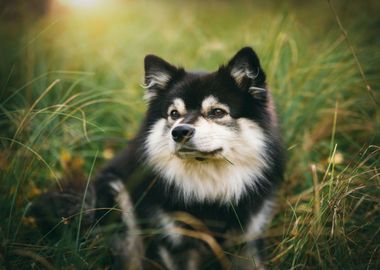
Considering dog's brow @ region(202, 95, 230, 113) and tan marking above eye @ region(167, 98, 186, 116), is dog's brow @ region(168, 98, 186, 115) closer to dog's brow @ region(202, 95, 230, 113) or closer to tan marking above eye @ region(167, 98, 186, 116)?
tan marking above eye @ region(167, 98, 186, 116)

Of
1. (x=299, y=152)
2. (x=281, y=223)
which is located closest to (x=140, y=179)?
(x=281, y=223)

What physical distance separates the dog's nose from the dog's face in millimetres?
124

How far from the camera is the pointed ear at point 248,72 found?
9.86 ft

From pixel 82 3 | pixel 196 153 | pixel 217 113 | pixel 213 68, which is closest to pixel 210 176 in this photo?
pixel 196 153

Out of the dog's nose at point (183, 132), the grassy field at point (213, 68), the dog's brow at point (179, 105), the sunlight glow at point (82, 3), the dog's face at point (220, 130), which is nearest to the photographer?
the grassy field at point (213, 68)

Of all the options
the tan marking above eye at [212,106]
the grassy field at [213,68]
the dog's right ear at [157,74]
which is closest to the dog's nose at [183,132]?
the tan marking above eye at [212,106]

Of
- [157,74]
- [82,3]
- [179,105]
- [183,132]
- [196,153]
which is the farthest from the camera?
[82,3]

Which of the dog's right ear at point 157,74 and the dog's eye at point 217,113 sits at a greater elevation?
the dog's right ear at point 157,74

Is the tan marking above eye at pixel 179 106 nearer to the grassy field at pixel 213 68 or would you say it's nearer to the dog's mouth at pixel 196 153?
the dog's mouth at pixel 196 153

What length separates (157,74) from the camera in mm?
3373

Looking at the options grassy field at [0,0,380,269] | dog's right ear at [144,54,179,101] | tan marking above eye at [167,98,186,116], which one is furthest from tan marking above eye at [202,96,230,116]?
grassy field at [0,0,380,269]

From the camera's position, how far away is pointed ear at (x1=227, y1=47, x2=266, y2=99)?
118 inches

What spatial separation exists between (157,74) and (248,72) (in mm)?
783

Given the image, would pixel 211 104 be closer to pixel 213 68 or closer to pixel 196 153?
pixel 196 153
